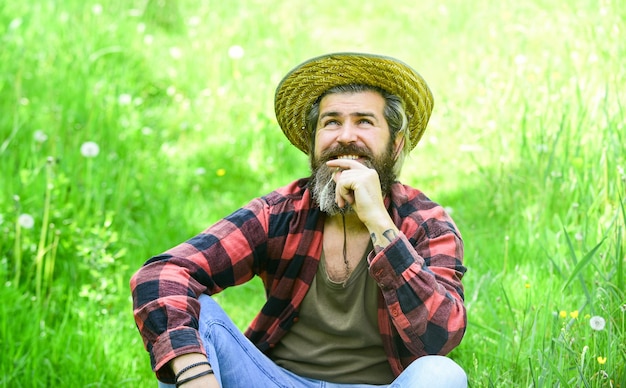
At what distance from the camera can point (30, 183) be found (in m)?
4.04

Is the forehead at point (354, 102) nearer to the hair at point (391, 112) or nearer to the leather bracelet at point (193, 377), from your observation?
the hair at point (391, 112)

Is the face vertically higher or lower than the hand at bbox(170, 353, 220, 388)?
higher

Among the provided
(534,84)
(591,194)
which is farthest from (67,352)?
(534,84)

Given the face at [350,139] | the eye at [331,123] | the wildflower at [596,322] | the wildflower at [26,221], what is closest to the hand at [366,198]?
the face at [350,139]

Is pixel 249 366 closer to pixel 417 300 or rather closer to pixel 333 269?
pixel 333 269

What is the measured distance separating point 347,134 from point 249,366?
2.90 feet

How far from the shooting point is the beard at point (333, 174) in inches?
110

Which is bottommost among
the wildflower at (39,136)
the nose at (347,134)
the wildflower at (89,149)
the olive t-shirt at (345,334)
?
the olive t-shirt at (345,334)

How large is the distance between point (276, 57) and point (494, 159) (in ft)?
8.89

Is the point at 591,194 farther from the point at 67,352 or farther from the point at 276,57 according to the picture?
the point at 276,57

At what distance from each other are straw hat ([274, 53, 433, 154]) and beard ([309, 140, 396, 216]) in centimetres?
22

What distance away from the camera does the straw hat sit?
2896mm

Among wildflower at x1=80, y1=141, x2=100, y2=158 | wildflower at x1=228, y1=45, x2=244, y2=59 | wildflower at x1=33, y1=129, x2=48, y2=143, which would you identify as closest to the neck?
wildflower at x1=80, y1=141, x2=100, y2=158

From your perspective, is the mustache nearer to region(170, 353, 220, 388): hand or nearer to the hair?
the hair
